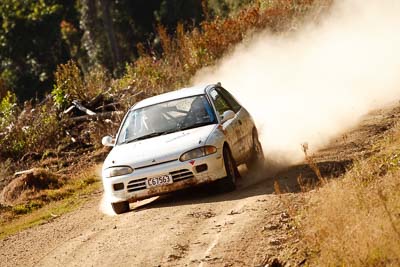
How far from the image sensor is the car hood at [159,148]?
12.6 meters

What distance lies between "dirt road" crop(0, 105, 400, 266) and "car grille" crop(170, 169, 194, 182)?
0.34m

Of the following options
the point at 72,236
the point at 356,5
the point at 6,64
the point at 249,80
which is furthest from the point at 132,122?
the point at 6,64

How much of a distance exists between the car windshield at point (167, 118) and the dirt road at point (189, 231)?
1.00 meters

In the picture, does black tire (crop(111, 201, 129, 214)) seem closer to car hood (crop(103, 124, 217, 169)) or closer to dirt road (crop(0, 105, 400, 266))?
dirt road (crop(0, 105, 400, 266))

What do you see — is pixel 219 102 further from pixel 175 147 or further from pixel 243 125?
pixel 175 147

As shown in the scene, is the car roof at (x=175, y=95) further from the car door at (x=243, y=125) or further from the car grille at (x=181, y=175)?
the car grille at (x=181, y=175)

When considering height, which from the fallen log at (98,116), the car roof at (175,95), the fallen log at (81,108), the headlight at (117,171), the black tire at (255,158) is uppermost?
the fallen log at (81,108)

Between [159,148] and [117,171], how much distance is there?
2.24 feet

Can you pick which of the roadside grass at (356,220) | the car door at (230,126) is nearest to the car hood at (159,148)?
the car door at (230,126)

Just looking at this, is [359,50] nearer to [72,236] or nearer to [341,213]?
[72,236]

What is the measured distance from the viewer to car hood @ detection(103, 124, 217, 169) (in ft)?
41.2

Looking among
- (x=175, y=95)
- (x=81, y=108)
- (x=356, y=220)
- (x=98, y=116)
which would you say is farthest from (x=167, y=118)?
(x=81, y=108)

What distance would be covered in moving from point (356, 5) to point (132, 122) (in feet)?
59.7

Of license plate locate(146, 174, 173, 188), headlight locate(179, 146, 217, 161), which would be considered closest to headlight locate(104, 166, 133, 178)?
license plate locate(146, 174, 173, 188)
